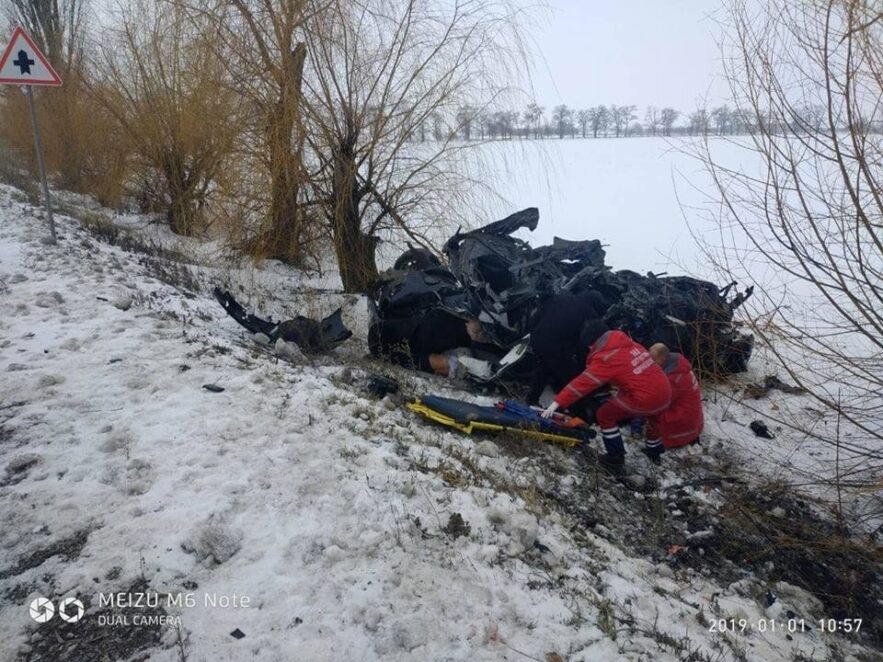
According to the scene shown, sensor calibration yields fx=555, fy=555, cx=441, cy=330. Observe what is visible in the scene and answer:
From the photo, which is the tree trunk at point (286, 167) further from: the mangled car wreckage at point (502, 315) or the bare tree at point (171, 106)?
the mangled car wreckage at point (502, 315)

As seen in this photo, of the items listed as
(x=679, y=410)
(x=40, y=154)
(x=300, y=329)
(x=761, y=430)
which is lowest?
(x=761, y=430)

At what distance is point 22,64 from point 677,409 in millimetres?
8577

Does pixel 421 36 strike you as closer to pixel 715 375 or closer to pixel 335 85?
pixel 335 85

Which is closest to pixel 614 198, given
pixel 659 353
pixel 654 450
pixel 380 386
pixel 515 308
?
pixel 515 308

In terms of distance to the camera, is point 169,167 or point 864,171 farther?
point 169,167

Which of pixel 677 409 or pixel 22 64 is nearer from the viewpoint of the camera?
pixel 677 409

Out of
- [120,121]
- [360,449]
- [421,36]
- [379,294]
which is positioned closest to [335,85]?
[421,36]

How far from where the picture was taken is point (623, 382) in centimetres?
448

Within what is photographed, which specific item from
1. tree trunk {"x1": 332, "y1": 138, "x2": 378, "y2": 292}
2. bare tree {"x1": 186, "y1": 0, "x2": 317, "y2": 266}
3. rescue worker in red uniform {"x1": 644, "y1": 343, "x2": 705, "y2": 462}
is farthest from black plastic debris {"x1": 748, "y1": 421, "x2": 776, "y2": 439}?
bare tree {"x1": 186, "y1": 0, "x2": 317, "y2": 266}

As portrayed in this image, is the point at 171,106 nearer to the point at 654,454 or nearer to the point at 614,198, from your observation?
the point at 654,454

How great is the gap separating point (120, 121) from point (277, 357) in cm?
1077

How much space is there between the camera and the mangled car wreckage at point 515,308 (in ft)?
19.4

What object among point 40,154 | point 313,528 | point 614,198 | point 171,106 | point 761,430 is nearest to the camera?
point 313,528

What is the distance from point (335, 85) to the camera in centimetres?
743
